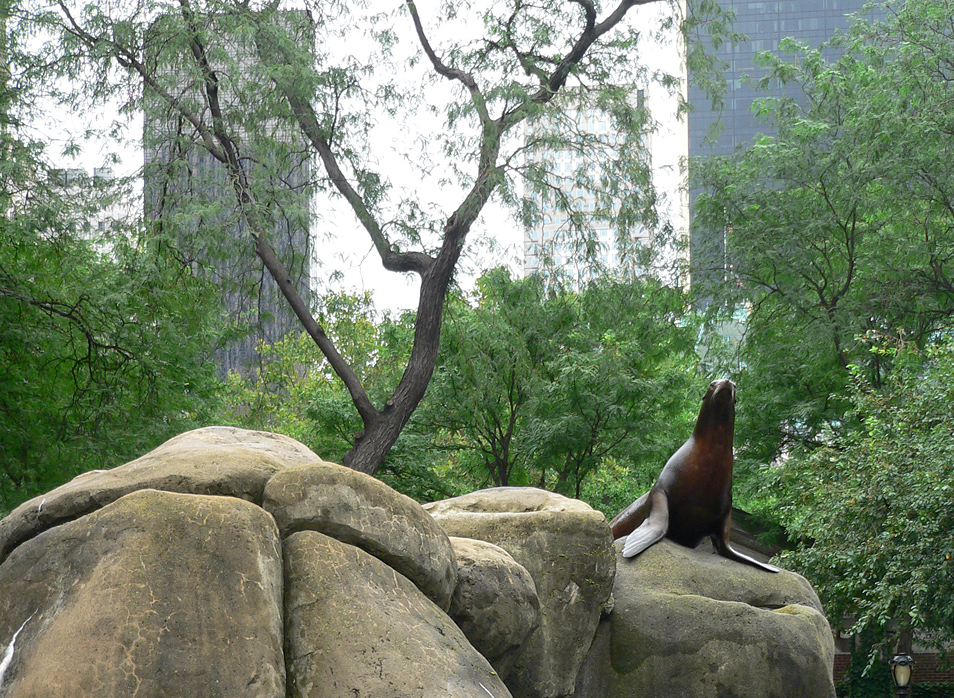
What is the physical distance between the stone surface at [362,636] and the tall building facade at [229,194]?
7.98 meters

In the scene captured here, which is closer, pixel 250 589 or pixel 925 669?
pixel 250 589

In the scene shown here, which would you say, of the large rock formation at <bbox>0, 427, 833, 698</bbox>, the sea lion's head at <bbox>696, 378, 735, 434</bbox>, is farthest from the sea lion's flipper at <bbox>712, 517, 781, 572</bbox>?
the large rock formation at <bbox>0, 427, 833, 698</bbox>

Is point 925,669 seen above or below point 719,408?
below

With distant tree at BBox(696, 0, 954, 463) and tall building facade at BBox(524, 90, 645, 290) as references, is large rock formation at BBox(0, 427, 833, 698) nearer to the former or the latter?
tall building facade at BBox(524, 90, 645, 290)

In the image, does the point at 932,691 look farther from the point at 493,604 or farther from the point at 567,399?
the point at 493,604

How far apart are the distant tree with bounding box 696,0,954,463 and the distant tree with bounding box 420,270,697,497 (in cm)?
170

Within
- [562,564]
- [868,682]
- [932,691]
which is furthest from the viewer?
[932,691]

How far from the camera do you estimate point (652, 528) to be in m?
8.70

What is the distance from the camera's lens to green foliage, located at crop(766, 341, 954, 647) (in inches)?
481

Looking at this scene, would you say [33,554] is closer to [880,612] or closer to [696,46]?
[880,612]

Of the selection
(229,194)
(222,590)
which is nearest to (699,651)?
(222,590)

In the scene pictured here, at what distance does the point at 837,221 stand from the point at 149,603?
682 inches

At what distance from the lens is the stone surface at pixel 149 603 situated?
4238 millimetres

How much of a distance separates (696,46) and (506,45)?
2744 mm
